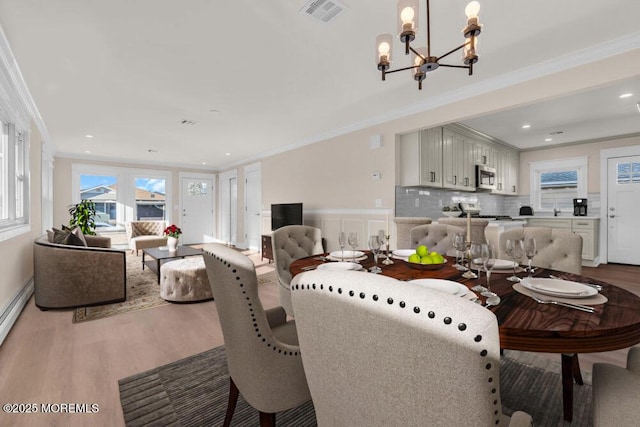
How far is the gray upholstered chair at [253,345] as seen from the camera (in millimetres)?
Result: 1025

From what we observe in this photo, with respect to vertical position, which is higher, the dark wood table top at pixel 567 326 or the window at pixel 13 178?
the window at pixel 13 178

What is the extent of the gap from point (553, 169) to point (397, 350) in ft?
25.2

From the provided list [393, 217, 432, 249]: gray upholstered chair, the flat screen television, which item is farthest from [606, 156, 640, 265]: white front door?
the flat screen television

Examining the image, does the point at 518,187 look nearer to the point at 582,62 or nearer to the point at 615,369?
the point at 582,62

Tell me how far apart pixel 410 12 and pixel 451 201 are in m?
4.30

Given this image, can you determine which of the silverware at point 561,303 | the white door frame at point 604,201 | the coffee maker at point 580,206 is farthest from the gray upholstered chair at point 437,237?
the white door frame at point 604,201

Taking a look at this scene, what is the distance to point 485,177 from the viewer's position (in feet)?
17.6

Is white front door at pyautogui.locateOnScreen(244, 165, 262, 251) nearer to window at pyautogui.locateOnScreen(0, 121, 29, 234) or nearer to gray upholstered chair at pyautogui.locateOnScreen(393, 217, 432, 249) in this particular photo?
window at pyautogui.locateOnScreen(0, 121, 29, 234)

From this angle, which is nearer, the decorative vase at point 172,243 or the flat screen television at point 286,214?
the decorative vase at point 172,243

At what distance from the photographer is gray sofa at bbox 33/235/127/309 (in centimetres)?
296

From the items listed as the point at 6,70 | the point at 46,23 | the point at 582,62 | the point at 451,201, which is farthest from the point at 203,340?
the point at 451,201

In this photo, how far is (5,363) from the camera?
2.01 metres

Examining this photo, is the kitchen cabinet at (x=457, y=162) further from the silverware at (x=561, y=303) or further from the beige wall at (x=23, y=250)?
the beige wall at (x=23, y=250)

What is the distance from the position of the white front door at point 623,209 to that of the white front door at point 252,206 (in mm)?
7042
